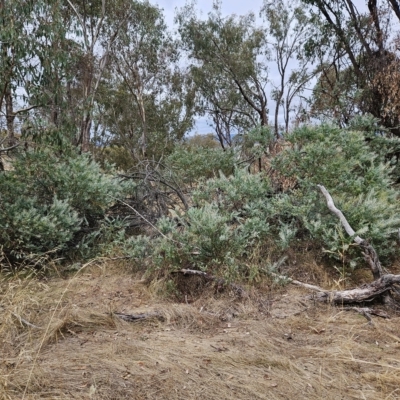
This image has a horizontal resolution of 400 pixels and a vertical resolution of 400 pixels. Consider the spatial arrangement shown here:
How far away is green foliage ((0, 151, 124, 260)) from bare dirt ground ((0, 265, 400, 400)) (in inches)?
25.8

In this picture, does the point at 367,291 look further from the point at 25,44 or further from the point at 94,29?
the point at 94,29

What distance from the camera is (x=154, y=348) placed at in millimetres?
2342

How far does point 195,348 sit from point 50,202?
2.87 meters

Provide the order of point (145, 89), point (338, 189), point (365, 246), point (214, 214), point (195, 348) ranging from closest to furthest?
point (195, 348) → point (365, 246) → point (214, 214) → point (338, 189) → point (145, 89)

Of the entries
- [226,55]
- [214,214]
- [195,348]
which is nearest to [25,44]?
[214,214]

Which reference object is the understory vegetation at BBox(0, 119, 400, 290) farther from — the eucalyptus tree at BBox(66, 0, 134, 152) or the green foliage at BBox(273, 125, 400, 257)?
the eucalyptus tree at BBox(66, 0, 134, 152)

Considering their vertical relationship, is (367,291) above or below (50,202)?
below

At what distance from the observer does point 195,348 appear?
2.35m

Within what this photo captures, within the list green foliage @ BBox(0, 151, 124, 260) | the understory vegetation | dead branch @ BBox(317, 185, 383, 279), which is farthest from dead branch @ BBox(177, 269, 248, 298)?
green foliage @ BBox(0, 151, 124, 260)

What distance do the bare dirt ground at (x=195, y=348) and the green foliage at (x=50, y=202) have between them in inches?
25.8

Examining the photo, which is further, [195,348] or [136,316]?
[136,316]

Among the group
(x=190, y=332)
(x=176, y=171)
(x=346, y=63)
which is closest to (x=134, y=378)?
(x=190, y=332)

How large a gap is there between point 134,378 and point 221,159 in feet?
16.0

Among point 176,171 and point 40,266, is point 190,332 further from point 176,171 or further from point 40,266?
point 176,171
